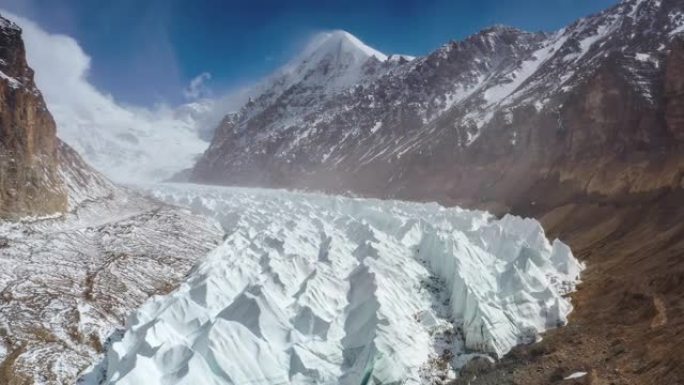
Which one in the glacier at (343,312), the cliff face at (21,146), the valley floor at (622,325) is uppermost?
the cliff face at (21,146)

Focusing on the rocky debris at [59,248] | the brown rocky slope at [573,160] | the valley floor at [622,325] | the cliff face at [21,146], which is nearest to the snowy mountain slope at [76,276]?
the rocky debris at [59,248]

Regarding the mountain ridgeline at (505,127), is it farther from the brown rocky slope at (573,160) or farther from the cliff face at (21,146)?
the cliff face at (21,146)

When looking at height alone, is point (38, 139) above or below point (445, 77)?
below

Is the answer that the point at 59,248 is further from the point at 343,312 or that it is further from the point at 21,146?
the point at 343,312

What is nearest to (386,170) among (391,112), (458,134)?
(458,134)

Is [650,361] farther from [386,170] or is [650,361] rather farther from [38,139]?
[386,170]

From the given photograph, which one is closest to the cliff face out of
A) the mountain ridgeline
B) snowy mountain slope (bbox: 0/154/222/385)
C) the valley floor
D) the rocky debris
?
the rocky debris

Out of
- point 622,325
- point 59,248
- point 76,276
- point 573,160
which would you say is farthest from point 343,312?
point 573,160
